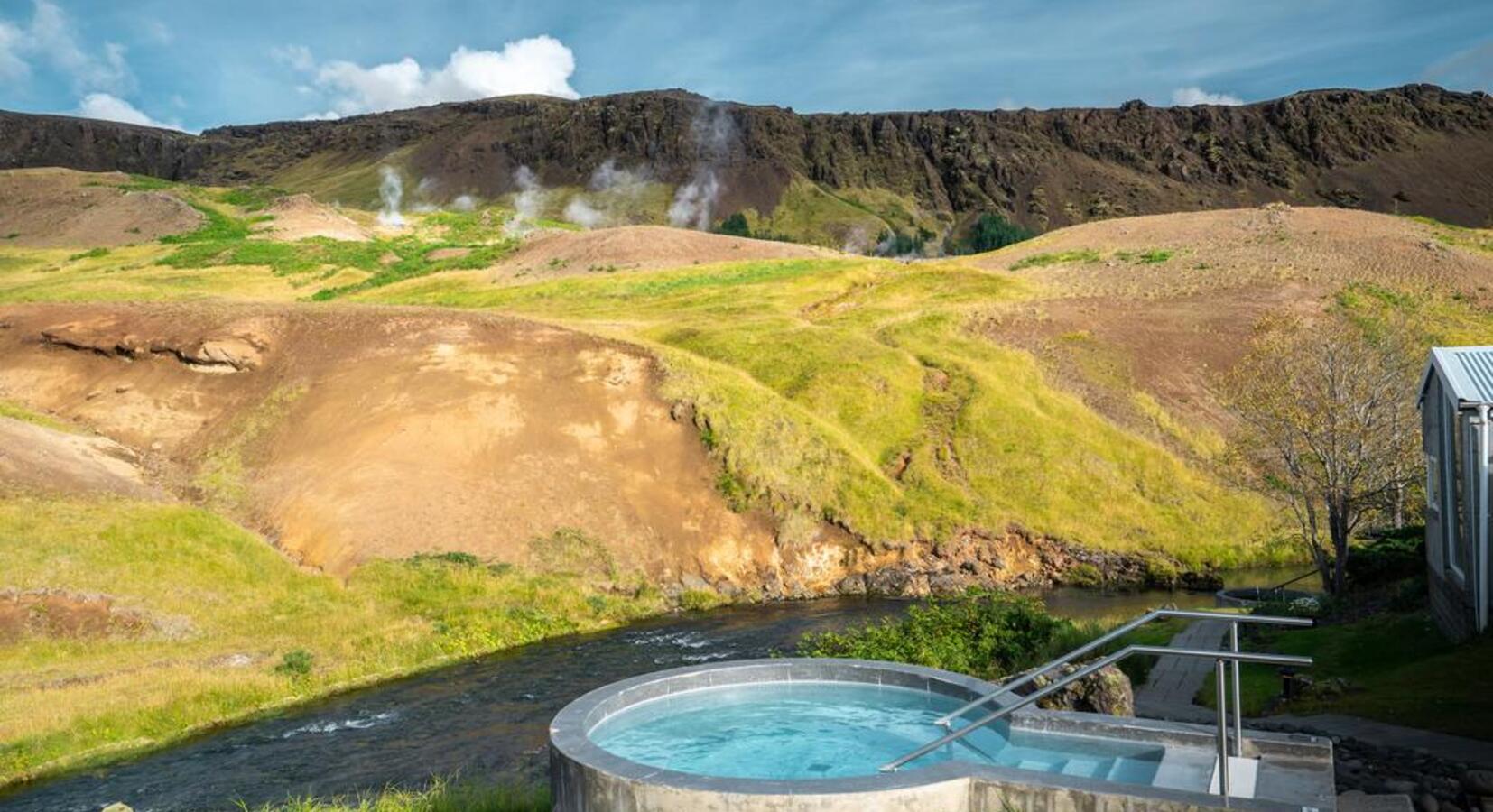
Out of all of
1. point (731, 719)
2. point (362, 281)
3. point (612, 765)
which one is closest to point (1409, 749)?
point (731, 719)

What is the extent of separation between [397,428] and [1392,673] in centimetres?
2981

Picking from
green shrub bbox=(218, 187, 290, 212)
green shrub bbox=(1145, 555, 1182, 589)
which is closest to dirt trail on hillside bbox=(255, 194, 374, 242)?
green shrub bbox=(218, 187, 290, 212)

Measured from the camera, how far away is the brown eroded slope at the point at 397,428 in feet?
109

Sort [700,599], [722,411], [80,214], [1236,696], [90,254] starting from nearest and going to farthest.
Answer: [1236,696] < [700,599] < [722,411] < [90,254] < [80,214]

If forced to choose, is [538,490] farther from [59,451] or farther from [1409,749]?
[1409,749]

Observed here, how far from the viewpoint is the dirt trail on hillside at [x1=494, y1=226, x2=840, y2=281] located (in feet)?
264

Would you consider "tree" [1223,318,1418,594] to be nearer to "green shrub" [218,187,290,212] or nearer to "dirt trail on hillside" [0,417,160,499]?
"dirt trail on hillside" [0,417,160,499]

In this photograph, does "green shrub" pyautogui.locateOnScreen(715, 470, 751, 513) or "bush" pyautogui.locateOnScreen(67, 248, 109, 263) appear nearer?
"green shrub" pyautogui.locateOnScreen(715, 470, 751, 513)

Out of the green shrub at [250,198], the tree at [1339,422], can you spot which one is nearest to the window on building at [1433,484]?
the tree at [1339,422]

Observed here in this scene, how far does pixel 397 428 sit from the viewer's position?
36.7m

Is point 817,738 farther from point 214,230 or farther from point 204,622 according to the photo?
point 214,230

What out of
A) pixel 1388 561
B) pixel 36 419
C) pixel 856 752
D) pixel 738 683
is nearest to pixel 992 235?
pixel 1388 561

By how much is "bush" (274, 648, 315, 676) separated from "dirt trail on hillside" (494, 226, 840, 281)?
5566cm

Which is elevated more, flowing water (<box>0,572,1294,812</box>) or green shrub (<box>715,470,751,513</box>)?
green shrub (<box>715,470,751,513</box>)
